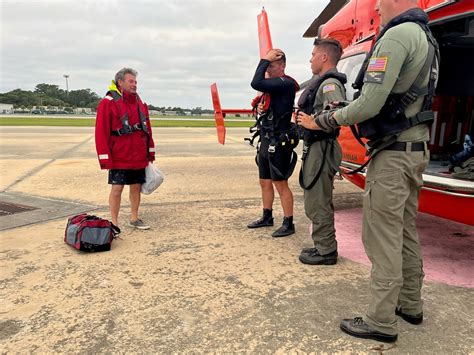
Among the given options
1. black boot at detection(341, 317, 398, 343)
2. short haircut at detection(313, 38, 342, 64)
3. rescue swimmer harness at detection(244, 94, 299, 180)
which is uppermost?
short haircut at detection(313, 38, 342, 64)

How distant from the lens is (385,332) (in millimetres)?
2260

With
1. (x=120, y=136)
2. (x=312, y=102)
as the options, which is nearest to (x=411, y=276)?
(x=312, y=102)

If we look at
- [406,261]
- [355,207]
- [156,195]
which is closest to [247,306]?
[406,261]

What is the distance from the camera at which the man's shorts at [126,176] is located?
14.0 ft

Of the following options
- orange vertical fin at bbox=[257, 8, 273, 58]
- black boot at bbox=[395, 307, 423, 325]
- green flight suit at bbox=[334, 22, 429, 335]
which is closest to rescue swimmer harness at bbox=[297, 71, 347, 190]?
green flight suit at bbox=[334, 22, 429, 335]

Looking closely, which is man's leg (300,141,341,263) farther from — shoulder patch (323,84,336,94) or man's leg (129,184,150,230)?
man's leg (129,184,150,230)

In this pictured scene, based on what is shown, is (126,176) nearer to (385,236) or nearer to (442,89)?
Answer: (385,236)

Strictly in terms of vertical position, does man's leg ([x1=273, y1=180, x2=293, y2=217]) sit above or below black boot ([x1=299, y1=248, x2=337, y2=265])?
above

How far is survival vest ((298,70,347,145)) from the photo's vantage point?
3.29 metres

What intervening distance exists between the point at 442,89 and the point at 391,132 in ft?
12.3

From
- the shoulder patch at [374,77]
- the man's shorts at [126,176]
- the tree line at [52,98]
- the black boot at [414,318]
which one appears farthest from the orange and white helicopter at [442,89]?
the tree line at [52,98]

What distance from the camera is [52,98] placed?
124 meters

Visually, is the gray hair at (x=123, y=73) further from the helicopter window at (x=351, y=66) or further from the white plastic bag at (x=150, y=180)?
the helicopter window at (x=351, y=66)

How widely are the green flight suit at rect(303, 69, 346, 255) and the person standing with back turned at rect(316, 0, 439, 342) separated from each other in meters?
1.00
